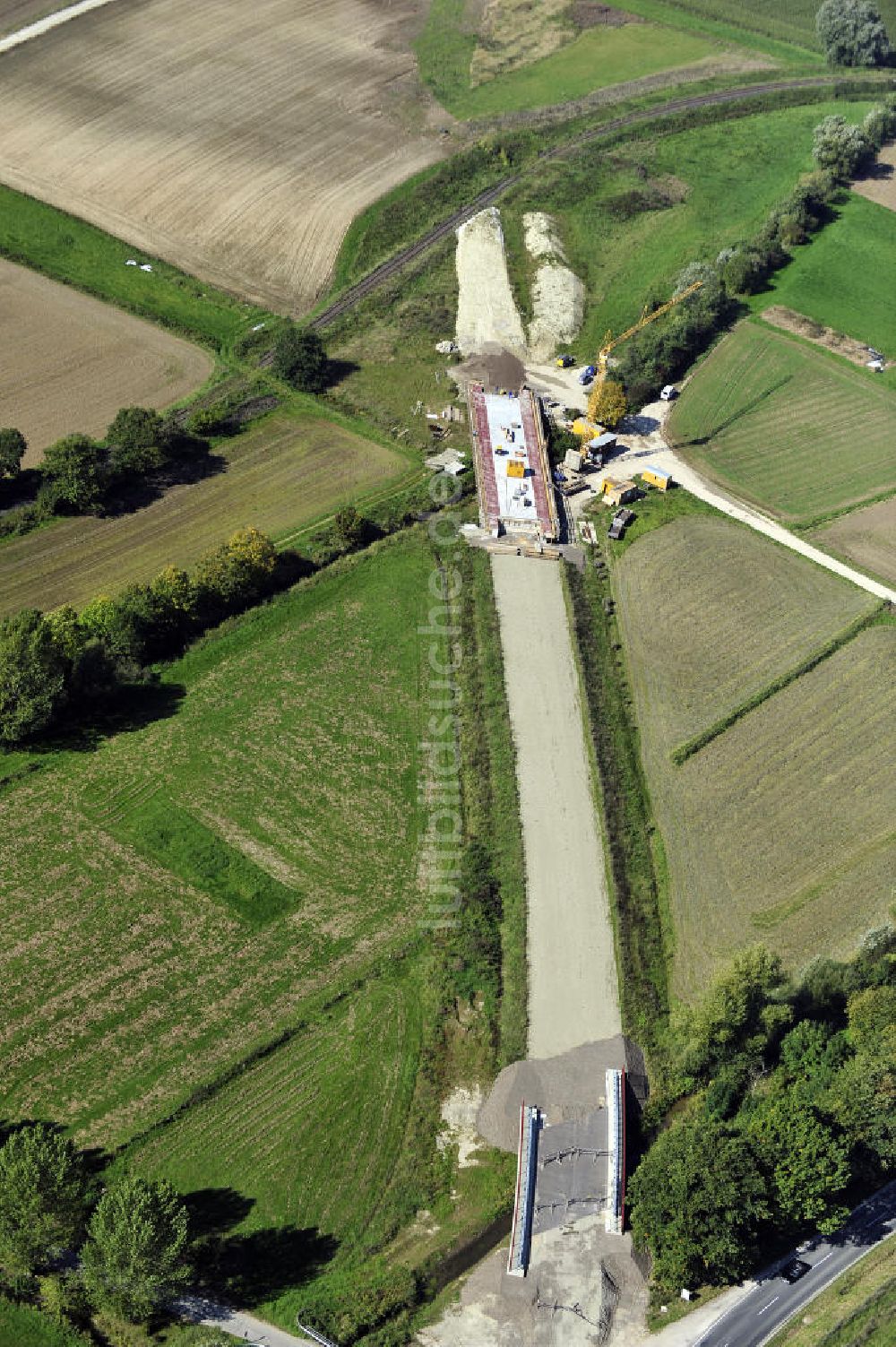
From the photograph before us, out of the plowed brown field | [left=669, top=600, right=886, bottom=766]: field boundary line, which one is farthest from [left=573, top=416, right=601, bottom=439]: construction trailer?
the plowed brown field

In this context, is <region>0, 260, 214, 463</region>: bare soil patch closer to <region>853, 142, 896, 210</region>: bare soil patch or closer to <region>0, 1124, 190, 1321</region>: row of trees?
<region>0, 1124, 190, 1321</region>: row of trees

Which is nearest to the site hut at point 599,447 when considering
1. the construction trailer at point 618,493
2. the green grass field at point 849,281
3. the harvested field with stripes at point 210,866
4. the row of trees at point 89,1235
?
the construction trailer at point 618,493

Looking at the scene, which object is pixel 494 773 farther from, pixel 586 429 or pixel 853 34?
pixel 853 34

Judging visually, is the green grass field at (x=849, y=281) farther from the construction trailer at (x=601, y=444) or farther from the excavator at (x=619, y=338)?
the construction trailer at (x=601, y=444)

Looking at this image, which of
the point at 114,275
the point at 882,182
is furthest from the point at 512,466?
the point at 882,182

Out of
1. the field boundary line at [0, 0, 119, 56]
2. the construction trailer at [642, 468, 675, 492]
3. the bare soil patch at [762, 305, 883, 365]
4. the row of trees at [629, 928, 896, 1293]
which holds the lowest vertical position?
the row of trees at [629, 928, 896, 1293]

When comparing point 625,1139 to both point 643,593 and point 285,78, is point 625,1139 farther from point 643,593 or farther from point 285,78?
point 285,78
